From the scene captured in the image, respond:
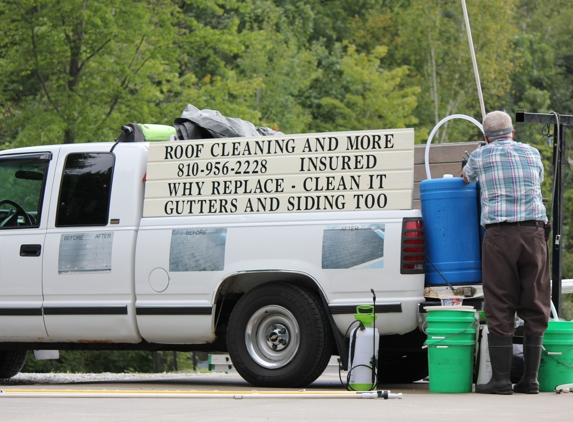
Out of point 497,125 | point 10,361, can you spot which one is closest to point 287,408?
point 497,125

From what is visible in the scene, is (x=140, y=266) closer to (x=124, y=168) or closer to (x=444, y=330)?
(x=124, y=168)

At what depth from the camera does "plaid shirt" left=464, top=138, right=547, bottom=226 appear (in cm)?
744

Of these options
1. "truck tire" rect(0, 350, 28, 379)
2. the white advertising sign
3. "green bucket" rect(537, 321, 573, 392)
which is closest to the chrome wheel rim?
the white advertising sign

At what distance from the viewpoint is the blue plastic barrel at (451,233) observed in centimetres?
766

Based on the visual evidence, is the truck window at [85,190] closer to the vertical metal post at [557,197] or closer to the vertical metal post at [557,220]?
the vertical metal post at [557,197]

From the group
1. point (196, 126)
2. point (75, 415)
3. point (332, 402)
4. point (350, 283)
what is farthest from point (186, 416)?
point (196, 126)

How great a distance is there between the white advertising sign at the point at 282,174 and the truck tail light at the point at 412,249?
227 millimetres

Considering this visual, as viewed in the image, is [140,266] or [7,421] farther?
[140,266]

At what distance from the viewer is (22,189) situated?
30.1 feet

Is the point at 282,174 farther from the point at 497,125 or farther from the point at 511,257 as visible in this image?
the point at 511,257

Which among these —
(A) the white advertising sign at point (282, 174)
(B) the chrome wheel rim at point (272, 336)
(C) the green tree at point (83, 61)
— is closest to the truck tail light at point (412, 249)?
(A) the white advertising sign at point (282, 174)

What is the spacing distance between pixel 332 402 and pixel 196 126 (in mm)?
3218

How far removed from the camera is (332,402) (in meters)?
6.69

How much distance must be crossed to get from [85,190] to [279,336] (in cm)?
216
